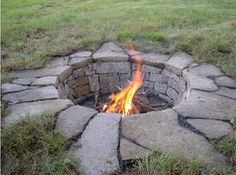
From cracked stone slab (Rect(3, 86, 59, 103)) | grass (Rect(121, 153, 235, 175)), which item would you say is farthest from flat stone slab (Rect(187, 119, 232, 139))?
cracked stone slab (Rect(3, 86, 59, 103))

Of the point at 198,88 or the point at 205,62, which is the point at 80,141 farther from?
the point at 205,62

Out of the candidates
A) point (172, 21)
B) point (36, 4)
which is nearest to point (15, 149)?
point (172, 21)

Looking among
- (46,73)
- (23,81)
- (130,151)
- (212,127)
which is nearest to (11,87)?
(23,81)

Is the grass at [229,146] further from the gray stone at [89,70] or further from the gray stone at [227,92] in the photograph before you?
the gray stone at [89,70]

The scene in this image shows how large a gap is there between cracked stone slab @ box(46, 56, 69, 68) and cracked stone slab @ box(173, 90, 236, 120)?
1.77 m

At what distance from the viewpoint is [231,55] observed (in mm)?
4781

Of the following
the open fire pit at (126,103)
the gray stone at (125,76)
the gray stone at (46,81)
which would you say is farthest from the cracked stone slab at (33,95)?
the gray stone at (125,76)

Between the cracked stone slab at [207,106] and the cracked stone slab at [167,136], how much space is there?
6.5 inches

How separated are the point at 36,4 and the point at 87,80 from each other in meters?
3.88

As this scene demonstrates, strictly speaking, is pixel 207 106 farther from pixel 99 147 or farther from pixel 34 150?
pixel 34 150

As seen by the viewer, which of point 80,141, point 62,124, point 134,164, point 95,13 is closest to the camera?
point 134,164

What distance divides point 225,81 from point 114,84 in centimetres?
156

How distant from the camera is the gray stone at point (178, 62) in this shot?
4617 mm

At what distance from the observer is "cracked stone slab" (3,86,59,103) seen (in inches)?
158
